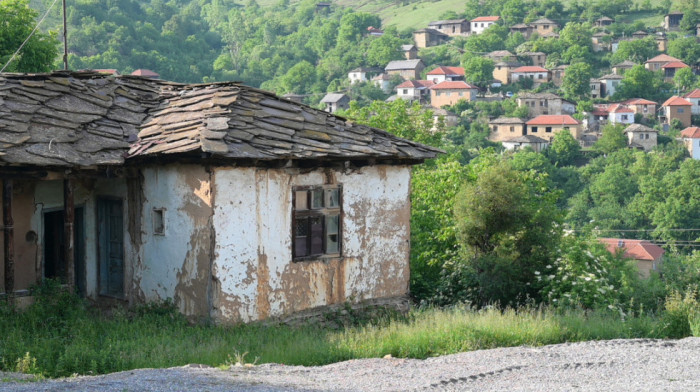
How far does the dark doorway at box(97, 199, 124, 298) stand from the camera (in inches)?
481

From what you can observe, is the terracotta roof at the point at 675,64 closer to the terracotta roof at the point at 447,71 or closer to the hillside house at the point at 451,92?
the terracotta roof at the point at 447,71

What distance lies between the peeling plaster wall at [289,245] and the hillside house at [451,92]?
116683 millimetres

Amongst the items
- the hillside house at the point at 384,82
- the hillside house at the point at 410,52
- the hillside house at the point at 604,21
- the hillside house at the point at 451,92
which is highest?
the hillside house at the point at 604,21

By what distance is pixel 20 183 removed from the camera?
11.4 metres

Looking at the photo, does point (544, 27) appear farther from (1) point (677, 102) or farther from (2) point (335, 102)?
(2) point (335, 102)

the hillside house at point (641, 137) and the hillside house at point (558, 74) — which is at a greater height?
the hillside house at point (558, 74)

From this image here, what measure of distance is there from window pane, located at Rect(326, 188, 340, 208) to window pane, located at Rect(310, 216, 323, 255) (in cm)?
26

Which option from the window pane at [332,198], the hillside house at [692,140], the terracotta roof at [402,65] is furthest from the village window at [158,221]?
the terracotta roof at [402,65]

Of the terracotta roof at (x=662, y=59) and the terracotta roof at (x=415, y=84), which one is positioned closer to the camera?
the terracotta roof at (x=415, y=84)

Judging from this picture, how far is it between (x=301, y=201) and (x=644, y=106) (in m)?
120

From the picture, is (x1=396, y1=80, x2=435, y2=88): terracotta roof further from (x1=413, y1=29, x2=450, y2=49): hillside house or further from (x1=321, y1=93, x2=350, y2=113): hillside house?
(x1=413, y1=29, x2=450, y2=49): hillside house

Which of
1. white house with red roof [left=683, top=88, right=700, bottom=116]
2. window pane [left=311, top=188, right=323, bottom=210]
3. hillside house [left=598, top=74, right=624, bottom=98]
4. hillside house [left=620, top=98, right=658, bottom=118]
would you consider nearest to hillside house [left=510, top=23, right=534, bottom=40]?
hillside house [left=598, top=74, right=624, bottom=98]

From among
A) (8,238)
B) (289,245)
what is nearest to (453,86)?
(289,245)

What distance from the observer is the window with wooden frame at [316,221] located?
11609mm
